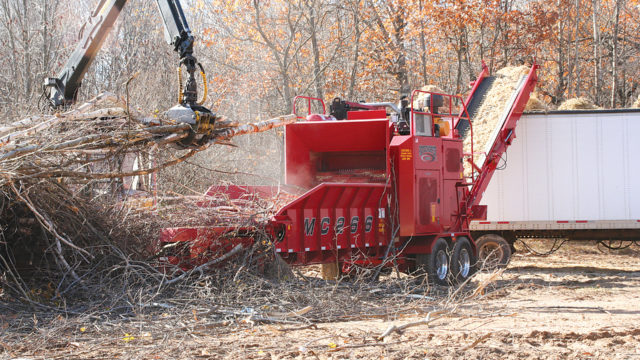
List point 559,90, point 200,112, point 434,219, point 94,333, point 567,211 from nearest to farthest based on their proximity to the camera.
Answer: point 94,333
point 200,112
point 434,219
point 567,211
point 559,90

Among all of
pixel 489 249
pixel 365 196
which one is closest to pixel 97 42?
pixel 365 196

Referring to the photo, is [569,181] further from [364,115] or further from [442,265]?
[364,115]

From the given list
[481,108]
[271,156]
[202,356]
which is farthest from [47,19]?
[202,356]

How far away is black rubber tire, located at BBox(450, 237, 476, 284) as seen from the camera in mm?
→ 11820

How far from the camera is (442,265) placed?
1158 centimetres

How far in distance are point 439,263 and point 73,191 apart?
6.05 m

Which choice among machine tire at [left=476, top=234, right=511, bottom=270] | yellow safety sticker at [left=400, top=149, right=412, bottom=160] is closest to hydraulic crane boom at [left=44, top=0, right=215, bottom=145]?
yellow safety sticker at [left=400, top=149, right=412, bottom=160]

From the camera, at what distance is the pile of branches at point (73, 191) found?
282 inches

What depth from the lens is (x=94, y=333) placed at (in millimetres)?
6469

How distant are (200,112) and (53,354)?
3.01 meters

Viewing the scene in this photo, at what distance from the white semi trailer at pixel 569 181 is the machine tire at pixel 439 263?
302 cm

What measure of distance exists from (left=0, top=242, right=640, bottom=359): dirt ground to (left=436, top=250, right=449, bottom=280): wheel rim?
2.56m

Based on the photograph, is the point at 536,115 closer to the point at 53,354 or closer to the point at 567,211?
the point at 567,211

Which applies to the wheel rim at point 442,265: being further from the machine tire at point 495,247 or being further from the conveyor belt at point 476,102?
the conveyor belt at point 476,102
